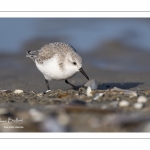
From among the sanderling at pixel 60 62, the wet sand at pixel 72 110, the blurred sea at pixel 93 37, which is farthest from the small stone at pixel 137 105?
the blurred sea at pixel 93 37

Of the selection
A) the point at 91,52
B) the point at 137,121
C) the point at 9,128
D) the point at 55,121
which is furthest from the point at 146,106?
the point at 91,52

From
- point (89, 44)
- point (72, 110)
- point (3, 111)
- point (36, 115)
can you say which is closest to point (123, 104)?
point (72, 110)

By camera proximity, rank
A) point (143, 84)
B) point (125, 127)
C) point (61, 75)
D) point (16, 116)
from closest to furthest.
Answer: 1. point (125, 127)
2. point (16, 116)
3. point (61, 75)
4. point (143, 84)

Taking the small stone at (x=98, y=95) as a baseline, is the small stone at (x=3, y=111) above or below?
above

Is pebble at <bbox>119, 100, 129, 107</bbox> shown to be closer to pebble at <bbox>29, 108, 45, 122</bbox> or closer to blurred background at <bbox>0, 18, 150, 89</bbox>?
pebble at <bbox>29, 108, 45, 122</bbox>

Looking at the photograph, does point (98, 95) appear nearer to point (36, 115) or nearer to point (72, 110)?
point (72, 110)

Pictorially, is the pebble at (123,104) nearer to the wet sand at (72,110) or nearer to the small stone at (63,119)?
the wet sand at (72,110)

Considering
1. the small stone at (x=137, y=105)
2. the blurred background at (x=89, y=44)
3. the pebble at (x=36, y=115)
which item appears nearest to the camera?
the pebble at (x=36, y=115)

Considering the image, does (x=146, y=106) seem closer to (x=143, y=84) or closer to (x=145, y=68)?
(x=143, y=84)
